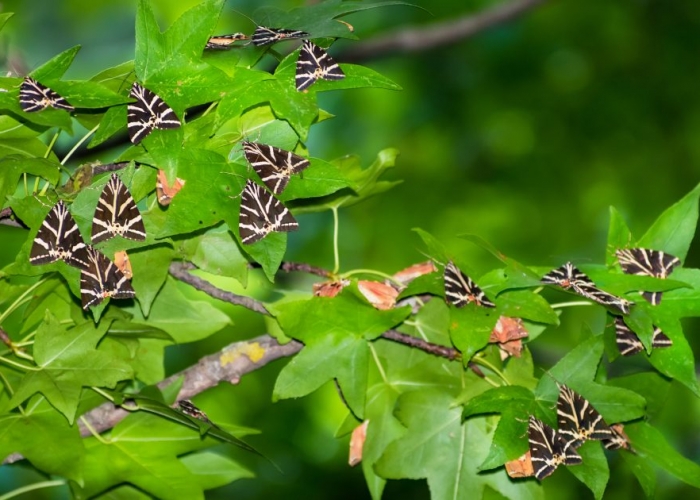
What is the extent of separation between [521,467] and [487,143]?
8.09ft

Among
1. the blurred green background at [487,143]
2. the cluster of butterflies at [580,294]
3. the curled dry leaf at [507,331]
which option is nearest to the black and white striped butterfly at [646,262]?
the cluster of butterflies at [580,294]

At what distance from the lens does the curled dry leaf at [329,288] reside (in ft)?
3.18

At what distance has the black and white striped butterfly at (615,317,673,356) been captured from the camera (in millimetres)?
940

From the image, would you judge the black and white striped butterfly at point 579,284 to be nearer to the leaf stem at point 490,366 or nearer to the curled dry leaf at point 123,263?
the leaf stem at point 490,366

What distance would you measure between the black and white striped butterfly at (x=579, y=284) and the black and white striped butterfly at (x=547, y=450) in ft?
0.47

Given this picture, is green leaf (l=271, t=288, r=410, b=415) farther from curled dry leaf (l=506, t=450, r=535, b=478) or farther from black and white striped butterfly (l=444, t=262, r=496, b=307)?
curled dry leaf (l=506, t=450, r=535, b=478)

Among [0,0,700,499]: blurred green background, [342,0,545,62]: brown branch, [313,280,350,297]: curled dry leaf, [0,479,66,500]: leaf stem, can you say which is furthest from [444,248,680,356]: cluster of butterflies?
[0,0,700,499]: blurred green background

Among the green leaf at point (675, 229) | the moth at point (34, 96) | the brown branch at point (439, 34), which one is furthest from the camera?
the brown branch at point (439, 34)

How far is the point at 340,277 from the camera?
991 millimetres

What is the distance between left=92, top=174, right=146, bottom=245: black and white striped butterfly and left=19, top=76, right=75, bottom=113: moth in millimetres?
88

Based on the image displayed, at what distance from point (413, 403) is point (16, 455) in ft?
1.46

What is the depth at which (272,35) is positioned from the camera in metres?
0.82

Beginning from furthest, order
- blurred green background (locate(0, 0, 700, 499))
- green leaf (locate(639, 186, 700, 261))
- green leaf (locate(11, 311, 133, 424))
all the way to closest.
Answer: blurred green background (locate(0, 0, 700, 499)) < green leaf (locate(639, 186, 700, 261)) < green leaf (locate(11, 311, 133, 424))

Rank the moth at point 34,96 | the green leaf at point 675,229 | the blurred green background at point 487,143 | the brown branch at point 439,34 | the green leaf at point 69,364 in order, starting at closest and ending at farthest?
the moth at point 34,96 → the green leaf at point 69,364 → the green leaf at point 675,229 → the brown branch at point 439,34 → the blurred green background at point 487,143
